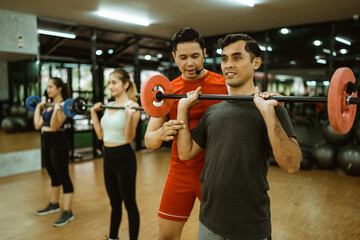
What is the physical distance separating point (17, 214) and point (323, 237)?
301cm

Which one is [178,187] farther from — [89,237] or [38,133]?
[38,133]

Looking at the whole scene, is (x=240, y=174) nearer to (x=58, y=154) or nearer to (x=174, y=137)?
(x=174, y=137)

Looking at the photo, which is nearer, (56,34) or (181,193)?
(181,193)

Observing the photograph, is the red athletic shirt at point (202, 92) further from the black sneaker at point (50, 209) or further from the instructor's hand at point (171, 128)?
the black sneaker at point (50, 209)

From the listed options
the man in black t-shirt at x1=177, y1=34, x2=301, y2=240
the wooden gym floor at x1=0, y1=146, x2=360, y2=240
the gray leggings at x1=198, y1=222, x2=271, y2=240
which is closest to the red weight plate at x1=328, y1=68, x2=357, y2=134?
the man in black t-shirt at x1=177, y1=34, x2=301, y2=240

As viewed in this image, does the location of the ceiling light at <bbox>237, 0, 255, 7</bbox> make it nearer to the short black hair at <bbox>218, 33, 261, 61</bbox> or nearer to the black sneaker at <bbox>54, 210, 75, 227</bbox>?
the short black hair at <bbox>218, 33, 261, 61</bbox>

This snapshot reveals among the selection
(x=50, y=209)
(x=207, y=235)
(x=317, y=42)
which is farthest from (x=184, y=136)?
(x=317, y=42)

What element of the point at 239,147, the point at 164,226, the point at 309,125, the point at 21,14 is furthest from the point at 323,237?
the point at 21,14

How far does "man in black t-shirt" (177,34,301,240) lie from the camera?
107 cm

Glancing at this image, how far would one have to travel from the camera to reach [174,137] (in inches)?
58.1

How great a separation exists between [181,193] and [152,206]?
1.87 m

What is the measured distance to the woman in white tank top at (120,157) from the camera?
2.08 m

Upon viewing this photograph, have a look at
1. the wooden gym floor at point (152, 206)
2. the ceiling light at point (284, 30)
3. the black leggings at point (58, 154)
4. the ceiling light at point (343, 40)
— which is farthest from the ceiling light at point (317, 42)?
the black leggings at point (58, 154)

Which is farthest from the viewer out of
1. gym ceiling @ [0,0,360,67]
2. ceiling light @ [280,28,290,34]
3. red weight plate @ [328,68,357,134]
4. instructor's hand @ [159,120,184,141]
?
Result: ceiling light @ [280,28,290,34]
